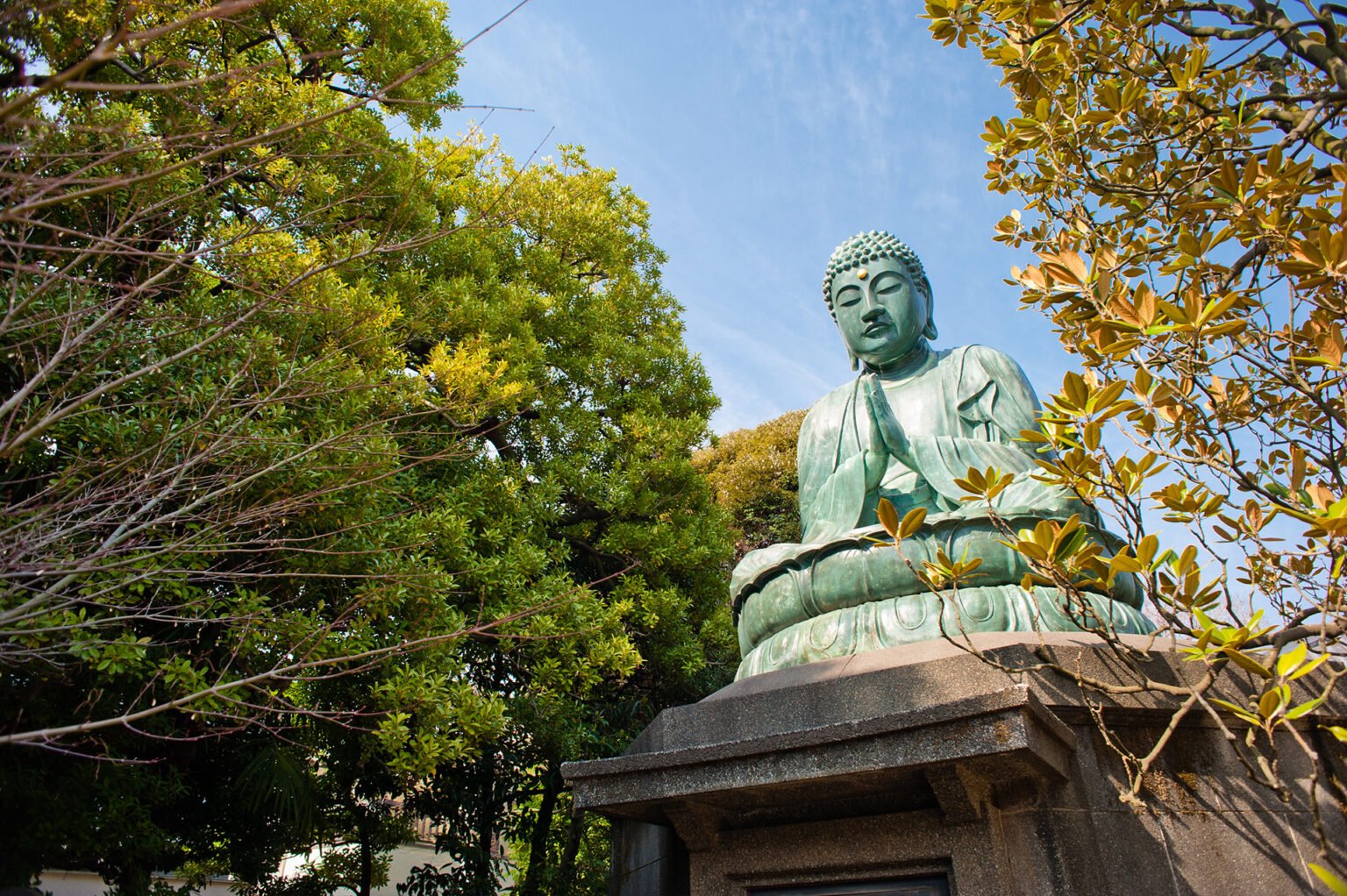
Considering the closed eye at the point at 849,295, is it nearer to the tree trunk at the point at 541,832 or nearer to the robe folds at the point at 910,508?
the robe folds at the point at 910,508

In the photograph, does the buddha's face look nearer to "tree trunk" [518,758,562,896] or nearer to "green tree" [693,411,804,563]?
"tree trunk" [518,758,562,896]

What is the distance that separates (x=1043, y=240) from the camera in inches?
153

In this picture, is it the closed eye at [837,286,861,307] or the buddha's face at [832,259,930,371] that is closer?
the buddha's face at [832,259,930,371]

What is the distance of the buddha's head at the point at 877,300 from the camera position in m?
5.42

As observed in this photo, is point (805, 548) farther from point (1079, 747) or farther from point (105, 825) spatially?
point (105, 825)

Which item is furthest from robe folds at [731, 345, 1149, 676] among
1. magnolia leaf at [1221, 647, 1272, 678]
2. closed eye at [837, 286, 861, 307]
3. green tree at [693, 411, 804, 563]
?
green tree at [693, 411, 804, 563]

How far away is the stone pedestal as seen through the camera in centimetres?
267

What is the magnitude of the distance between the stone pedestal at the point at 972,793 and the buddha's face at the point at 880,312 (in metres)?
2.47

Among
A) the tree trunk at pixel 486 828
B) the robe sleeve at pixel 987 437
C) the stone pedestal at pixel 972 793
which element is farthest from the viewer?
the tree trunk at pixel 486 828

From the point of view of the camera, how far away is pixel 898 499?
14.5ft

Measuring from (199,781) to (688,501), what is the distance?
15.7 feet

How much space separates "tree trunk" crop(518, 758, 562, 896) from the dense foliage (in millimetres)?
44

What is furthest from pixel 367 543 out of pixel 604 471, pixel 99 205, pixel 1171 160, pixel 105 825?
pixel 1171 160

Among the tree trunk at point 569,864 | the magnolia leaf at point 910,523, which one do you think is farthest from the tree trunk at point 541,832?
the magnolia leaf at point 910,523
